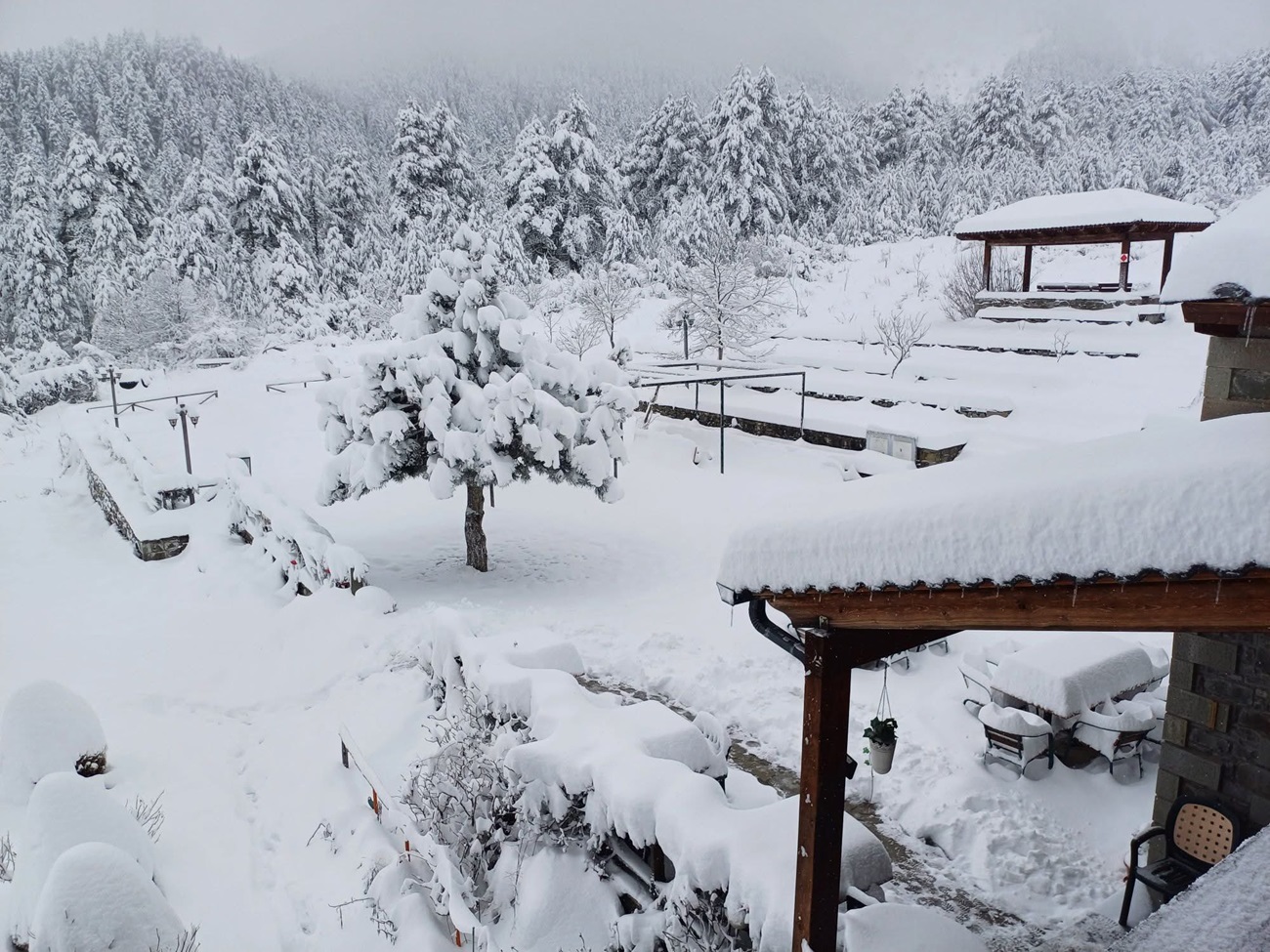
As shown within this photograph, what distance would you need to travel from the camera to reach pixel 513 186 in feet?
112

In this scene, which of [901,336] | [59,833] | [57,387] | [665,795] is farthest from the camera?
[57,387]

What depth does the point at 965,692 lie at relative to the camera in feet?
23.1

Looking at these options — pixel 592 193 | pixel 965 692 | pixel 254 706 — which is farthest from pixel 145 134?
pixel 965 692

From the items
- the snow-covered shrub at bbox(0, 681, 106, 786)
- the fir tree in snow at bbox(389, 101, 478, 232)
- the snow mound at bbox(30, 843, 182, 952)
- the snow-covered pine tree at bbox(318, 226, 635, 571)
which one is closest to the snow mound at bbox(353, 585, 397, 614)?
the snow-covered pine tree at bbox(318, 226, 635, 571)

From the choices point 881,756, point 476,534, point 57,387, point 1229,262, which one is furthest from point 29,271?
point 1229,262

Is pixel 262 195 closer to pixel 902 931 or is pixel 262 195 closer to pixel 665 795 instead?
pixel 665 795

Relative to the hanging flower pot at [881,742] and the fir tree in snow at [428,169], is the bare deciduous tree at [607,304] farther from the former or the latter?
the hanging flower pot at [881,742]

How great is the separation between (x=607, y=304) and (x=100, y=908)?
22124 mm

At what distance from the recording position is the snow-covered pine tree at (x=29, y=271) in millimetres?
31172

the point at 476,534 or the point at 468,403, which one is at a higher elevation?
the point at 468,403

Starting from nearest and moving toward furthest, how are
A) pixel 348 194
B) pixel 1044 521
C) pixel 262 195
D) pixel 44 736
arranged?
1. pixel 1044 521
2. pixel 44 736
3. pixel 262 195
4. pixel 348 194

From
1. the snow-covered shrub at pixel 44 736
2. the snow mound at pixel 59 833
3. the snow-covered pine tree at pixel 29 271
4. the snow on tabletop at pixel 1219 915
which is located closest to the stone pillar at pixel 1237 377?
the snow on tabletop at pixel 1219 915

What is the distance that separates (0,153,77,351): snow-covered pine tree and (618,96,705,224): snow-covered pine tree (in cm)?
2338

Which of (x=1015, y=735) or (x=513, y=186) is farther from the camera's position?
(x=513, y=186)
